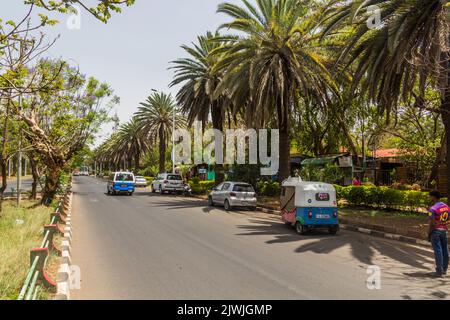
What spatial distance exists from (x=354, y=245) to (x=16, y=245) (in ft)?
29.3

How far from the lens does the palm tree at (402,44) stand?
12.6 meters

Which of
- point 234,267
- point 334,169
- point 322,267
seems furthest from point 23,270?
point 334,169

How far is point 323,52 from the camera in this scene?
72.4ft

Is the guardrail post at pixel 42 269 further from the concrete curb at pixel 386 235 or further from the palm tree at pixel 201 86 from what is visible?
the palm tree at pixel 201 86

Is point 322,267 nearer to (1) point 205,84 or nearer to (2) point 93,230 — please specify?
(2) point 93,230

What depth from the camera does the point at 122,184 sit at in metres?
33.6

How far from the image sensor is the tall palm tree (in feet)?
67.5

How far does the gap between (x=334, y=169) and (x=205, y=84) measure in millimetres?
11716

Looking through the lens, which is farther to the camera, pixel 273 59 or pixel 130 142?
pixel 130 142

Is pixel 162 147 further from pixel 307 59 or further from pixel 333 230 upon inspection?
pixel 333 230

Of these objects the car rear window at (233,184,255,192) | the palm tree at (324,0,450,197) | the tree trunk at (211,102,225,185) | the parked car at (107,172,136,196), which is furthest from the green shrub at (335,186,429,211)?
the parked car at (107,172,136,196)

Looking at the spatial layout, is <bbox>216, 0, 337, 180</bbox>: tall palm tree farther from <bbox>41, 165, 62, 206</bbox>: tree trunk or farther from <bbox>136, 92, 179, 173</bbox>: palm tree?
<bbox>136, 92, 179, 173</bbox>: palm tree

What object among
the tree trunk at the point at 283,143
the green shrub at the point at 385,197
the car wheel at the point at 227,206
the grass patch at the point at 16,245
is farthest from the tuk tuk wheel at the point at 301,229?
the tree trunk at the point at 283,143

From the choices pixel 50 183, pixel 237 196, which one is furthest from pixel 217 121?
pixel 50 183
